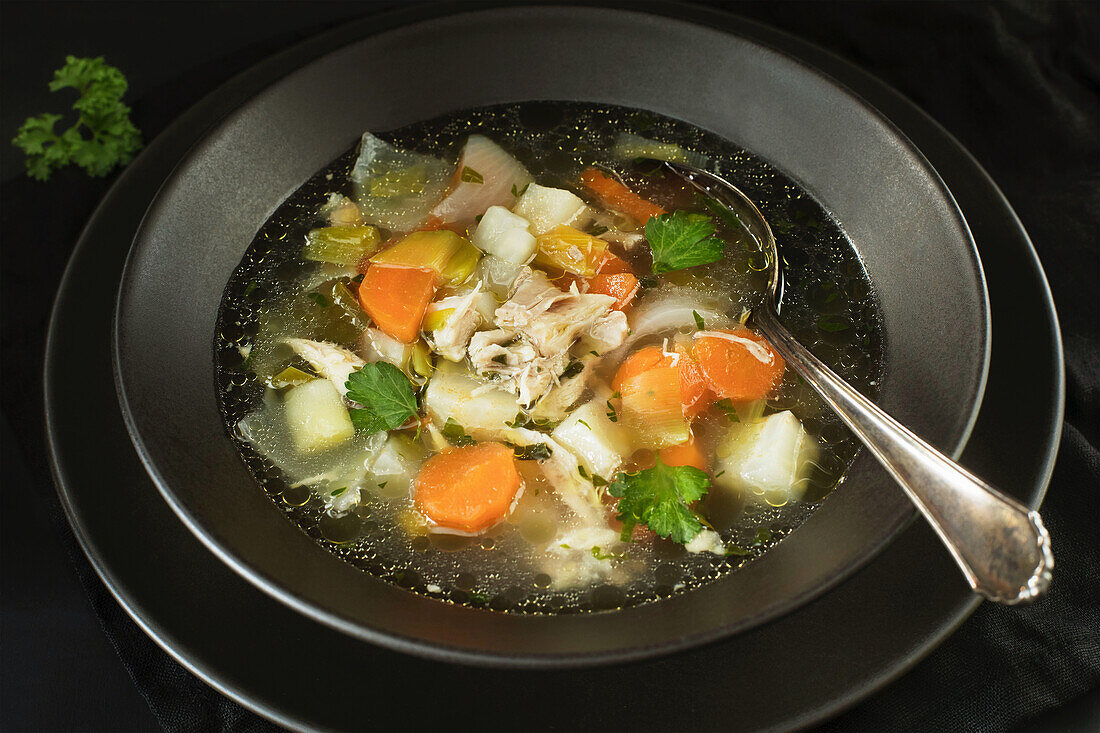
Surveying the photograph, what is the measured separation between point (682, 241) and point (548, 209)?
14.5 inches

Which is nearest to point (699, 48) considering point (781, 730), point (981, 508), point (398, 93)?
point (398, 93)

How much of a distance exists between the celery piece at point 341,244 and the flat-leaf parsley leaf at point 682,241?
2.30ft

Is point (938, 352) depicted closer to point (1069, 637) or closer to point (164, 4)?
point (1069, 637)

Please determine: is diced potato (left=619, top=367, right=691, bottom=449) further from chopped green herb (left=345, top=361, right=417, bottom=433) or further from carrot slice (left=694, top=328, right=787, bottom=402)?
chopped green herb (left=345, top=361, right=417, bottom=433)

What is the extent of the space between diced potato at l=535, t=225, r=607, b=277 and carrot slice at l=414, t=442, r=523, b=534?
59 cm

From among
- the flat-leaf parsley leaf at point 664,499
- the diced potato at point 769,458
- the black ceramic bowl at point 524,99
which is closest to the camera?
the black ceramic bowl at point 524,99

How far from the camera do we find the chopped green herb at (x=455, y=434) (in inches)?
78.9

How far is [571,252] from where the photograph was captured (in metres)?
2.34

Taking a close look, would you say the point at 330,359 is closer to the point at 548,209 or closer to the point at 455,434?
the point at 455,434

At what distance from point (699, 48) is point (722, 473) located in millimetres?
1254

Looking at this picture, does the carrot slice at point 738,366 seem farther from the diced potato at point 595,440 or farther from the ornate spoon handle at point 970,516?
the ornate spoon handle at point 970,516

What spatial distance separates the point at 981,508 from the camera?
1.46 m

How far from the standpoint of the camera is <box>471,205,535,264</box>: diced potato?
2332 mm

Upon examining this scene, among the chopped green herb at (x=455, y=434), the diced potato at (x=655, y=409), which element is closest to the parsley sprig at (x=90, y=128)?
the chopped green herb at (x=455, y=434)
